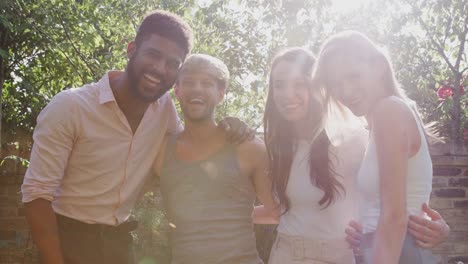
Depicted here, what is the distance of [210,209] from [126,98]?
2.45 ft

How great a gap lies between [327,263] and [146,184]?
1125 mm

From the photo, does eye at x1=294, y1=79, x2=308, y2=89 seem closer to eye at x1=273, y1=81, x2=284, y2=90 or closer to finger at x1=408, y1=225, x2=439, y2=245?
eye at x1=273, y1=81, x2=284, y2=90

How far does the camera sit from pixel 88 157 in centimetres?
268

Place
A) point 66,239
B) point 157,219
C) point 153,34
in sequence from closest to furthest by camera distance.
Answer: point 66,239 < point 153,34 < point 157,219

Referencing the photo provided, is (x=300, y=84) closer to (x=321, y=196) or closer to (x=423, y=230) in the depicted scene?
(x=321, y=196)

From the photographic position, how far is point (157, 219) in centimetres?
450

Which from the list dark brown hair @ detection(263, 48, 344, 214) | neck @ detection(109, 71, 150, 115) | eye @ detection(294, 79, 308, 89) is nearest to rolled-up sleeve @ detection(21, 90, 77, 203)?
neck @ detection(109, 71, 150, 115)

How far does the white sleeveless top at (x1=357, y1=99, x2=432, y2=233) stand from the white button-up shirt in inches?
48.3

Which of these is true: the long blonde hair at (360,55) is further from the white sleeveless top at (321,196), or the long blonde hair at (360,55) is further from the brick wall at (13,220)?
the brick wall at (13,220)

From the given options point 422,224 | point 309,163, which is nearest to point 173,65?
point 309,163

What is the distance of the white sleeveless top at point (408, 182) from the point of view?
6.93 ft

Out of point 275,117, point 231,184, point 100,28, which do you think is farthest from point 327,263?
point 100,28

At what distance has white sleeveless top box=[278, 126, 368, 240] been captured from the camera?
2590 millimetres

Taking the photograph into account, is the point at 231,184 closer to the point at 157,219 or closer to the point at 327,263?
the point at 327,263
